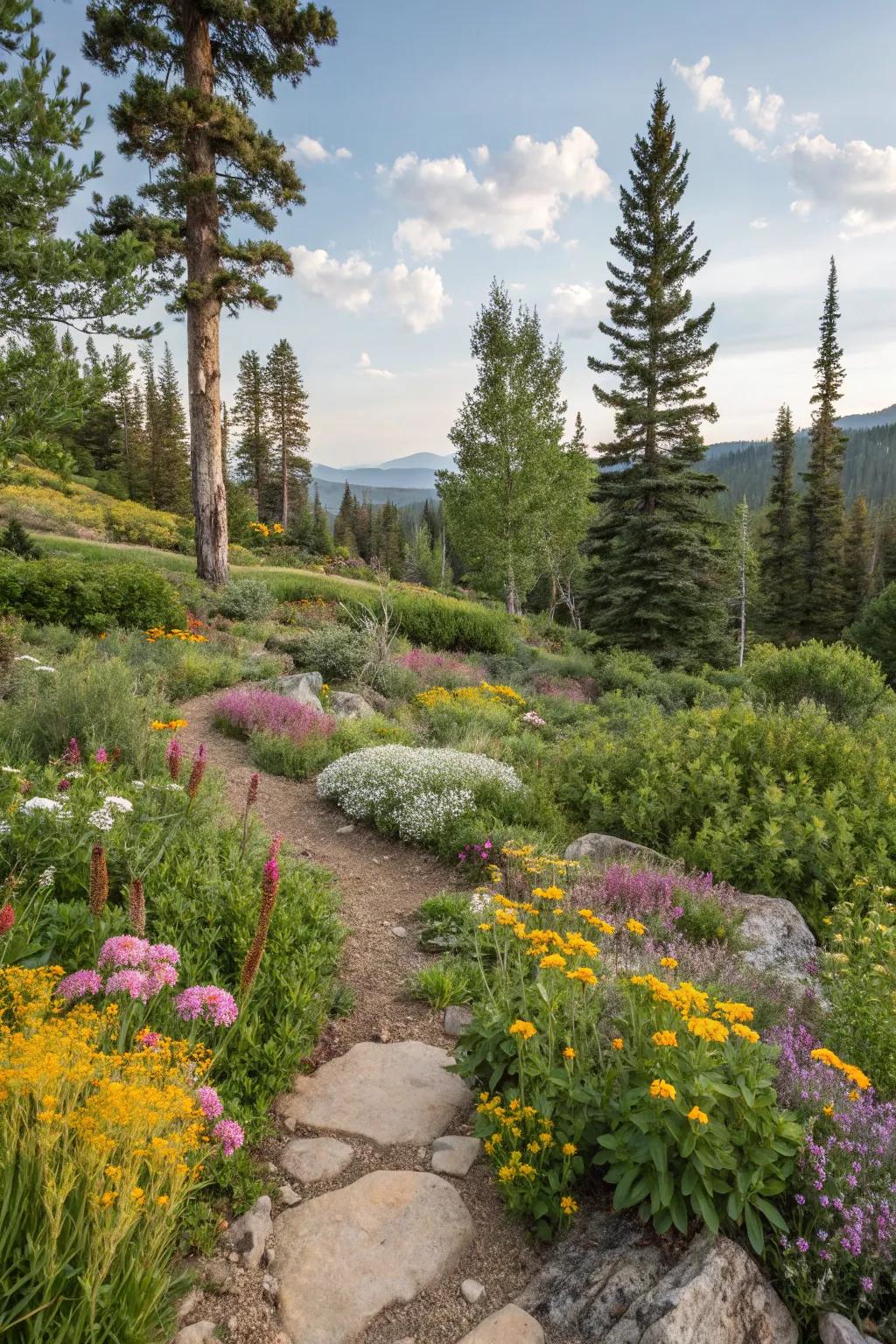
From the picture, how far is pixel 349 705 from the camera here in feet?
30.2

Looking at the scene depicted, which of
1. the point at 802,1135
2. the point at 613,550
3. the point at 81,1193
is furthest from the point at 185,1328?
the point at 613,550

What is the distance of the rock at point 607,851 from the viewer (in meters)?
4.69

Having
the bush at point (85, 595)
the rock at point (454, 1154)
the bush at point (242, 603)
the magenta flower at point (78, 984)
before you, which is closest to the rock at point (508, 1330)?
the rock at point (454, 1154)

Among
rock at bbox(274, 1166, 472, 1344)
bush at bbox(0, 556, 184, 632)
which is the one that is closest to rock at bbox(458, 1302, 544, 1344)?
rock at bbox(274, 1166, 472, 1344)

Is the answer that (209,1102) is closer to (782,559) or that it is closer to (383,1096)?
(383,1096)

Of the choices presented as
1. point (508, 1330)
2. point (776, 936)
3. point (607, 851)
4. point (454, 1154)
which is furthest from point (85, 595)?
point (508, 1330)

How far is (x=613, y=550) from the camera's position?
1945 centimetres

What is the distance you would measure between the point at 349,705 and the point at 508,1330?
299 inches

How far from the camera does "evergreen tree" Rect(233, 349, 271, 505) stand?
43094mm

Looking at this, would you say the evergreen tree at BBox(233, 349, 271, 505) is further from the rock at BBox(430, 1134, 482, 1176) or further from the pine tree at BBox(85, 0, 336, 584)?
the rock at BBox(430, 1134, 482, 1176)

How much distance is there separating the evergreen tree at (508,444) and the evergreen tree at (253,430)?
2301cm

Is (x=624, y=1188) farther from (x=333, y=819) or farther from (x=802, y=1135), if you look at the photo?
(x=333, y=819)

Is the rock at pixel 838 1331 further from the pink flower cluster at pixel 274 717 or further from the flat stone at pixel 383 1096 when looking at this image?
the pink flower cluster at pixel 274 717

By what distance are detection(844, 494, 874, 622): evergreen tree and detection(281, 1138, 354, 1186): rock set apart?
46.4m
